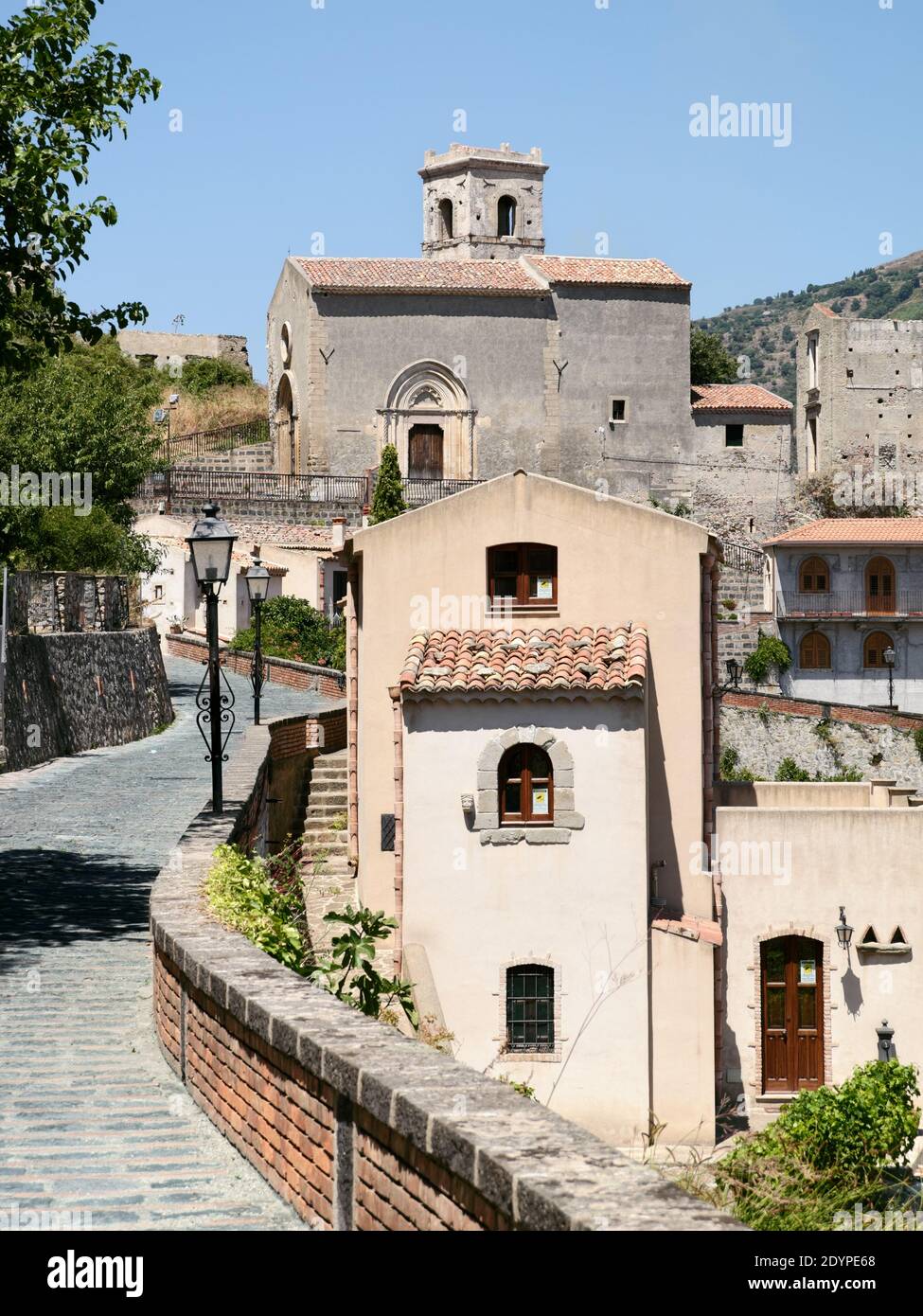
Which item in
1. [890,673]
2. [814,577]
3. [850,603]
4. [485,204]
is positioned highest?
[485,204]

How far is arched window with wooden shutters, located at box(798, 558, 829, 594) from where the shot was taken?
57844mm

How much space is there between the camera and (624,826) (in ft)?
64.7

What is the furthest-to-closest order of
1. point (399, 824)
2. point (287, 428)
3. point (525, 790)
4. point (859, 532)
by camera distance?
point (287, 428)
point (859, 532)
point (399, 824)
point (525, 790)

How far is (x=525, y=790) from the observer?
65.7 ft

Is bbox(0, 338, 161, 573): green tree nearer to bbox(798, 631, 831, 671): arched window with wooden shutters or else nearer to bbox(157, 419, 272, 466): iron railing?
bbox(157, 419, 272, 466): iron railing

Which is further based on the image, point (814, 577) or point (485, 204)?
point (485, 204)

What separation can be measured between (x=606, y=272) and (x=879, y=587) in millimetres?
15417

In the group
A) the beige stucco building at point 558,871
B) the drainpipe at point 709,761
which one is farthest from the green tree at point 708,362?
the beige stucco building at point 558,871

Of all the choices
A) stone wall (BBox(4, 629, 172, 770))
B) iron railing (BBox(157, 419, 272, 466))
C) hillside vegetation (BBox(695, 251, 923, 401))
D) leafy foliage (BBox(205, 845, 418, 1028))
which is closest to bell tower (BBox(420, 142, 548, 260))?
iron railing (BBox(157, 419, 272, 466))

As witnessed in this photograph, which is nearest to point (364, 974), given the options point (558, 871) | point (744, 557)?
point (558, 871)

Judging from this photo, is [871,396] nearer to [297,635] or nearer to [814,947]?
[297,635]
